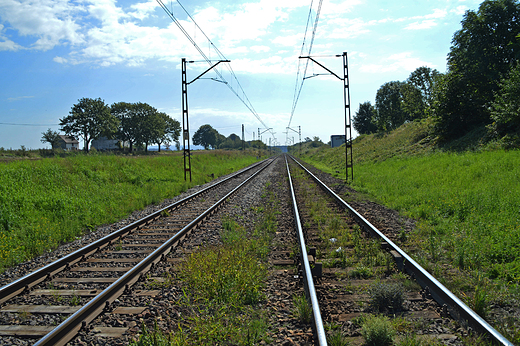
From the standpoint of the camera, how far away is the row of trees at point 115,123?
220ft

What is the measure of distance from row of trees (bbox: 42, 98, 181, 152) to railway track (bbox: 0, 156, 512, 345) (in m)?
69.8

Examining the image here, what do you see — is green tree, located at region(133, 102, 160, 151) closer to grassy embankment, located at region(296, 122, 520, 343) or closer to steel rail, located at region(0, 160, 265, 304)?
grassy embankment, located at region(296, 122, 520, 343)

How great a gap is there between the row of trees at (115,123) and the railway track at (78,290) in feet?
228

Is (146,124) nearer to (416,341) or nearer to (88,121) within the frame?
(88,121)

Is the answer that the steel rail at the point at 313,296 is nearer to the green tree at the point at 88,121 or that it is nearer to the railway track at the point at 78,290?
the railway track at the point at 78,290

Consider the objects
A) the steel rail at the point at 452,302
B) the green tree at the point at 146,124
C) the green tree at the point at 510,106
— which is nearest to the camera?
the steel rail at the point at 452,302

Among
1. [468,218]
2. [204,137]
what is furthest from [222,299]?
[204,137]

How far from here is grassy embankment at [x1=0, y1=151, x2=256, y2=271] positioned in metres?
7.70

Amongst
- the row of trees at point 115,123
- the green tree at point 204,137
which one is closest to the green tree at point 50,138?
the row of trees at point 115,123

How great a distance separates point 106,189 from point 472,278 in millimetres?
13805

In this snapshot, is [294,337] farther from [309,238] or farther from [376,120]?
[376,120]

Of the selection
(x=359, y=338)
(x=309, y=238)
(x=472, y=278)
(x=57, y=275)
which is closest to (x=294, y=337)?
(x=359, y=338)

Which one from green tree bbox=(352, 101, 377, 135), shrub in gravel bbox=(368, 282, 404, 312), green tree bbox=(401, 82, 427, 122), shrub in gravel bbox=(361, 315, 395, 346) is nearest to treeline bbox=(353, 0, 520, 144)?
shrub in gravel bbox=(368, 282, 404, 312)

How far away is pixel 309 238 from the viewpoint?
720cm
